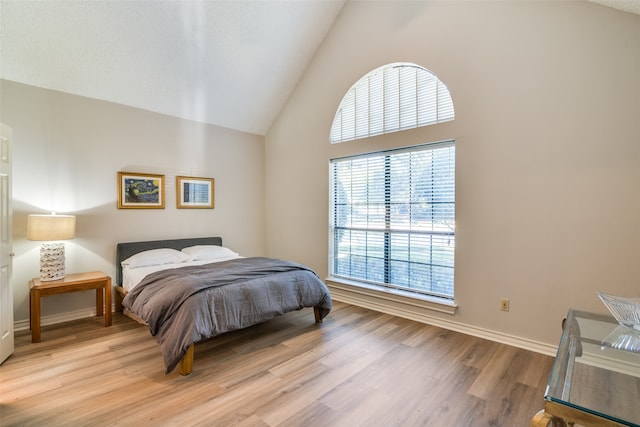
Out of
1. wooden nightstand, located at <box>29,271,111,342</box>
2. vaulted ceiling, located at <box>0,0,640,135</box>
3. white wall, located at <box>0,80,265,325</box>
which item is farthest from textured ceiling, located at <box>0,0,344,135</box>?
wooden nightstand, located at <box>29,271,111,342</box>

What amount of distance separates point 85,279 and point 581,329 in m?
4.05

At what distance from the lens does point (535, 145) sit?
2.64 m

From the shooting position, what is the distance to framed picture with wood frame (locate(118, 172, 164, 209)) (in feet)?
12.3

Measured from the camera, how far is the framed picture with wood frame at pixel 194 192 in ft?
14.1

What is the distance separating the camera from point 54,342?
2.79 m

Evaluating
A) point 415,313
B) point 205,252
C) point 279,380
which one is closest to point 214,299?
point 279,380

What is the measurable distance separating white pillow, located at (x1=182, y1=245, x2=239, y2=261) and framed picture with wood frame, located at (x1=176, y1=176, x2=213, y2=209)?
66 cm

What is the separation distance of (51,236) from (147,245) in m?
1.04

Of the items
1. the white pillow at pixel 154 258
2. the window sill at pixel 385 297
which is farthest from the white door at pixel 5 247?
the window sill at pixel 385 297

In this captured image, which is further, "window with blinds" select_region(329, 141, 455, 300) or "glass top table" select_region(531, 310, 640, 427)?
"window with blinds" select_region(329, 141, 455, 300)

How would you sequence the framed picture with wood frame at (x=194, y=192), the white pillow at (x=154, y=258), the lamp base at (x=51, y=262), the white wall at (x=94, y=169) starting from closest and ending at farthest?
the lamp base at (x=51, y=262) < the white wall at (x=94, y=169) < the white pillow at (x=154, y=258) < the framed picture with wood frame at (x=194, y=192)

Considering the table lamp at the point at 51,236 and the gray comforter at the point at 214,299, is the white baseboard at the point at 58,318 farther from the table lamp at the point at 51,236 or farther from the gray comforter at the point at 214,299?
the gray comforter at the point at 214,299

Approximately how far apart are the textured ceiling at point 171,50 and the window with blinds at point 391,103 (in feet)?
3.65

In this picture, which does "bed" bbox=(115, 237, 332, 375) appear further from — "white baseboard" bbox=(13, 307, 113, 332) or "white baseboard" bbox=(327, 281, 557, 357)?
"white baseboard" bbox=(327, 281, 557, 357)
